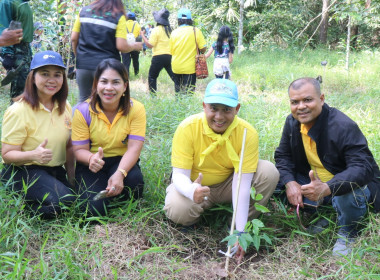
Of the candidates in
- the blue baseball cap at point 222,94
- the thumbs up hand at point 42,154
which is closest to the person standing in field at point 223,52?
the blue baseball cap at point 222,94

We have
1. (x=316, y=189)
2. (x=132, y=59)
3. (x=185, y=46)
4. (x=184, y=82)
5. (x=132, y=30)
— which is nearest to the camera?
(x=316, y=189)

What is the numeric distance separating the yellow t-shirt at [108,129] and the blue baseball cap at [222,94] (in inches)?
27.8

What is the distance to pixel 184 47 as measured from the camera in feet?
18.4

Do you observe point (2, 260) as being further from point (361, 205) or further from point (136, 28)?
point (136, 28)

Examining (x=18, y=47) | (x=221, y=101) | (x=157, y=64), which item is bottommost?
(x=221, y=101)

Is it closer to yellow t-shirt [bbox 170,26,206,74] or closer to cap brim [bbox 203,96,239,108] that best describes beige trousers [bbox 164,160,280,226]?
cap brim [bbox 203,96,239,108]

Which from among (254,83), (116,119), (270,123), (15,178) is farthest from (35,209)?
(254,83)

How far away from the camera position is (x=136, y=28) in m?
6.62

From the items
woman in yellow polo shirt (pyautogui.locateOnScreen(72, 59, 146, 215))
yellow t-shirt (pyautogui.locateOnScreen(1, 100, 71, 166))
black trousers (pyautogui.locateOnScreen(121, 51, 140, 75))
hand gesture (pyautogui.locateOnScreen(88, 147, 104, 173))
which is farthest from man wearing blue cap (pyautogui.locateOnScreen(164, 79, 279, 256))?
black trousers (pyautogui.locateOnScreen(121, 51, 140, 75))

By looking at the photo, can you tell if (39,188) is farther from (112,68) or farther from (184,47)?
(184,47)

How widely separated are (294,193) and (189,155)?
0.72m

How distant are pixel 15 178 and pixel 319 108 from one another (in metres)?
2.03

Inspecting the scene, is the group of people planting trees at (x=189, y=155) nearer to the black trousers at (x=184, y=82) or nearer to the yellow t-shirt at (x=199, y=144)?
the yellow t-shirt at (x=199, y=144)

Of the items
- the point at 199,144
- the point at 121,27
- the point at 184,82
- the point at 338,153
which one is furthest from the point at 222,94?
the point at 184,82
